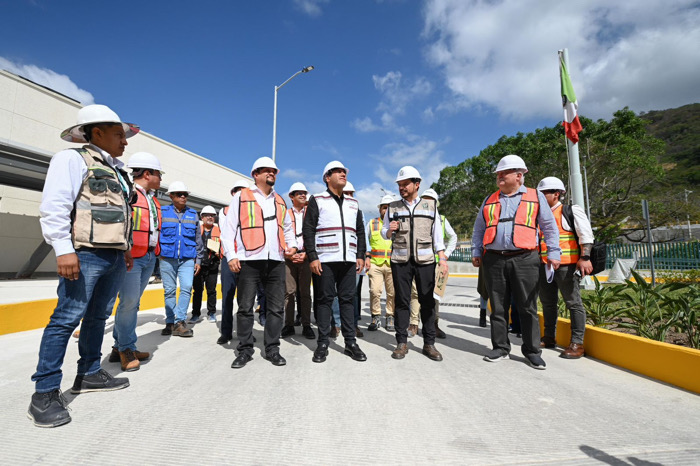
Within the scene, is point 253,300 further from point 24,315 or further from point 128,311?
point 24,315

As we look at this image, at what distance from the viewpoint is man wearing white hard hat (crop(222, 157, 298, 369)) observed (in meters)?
3.51

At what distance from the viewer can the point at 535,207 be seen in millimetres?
3564

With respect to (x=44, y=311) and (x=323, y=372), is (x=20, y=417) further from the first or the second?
(x=44, y=311)

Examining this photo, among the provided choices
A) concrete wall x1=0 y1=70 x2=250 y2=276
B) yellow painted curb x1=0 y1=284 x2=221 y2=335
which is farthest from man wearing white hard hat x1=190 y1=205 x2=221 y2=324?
concrete wall x1=0 y1=70 x2=250 y2=276

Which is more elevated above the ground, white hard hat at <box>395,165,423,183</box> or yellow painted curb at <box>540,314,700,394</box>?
white hard hat at <box>395,165,423,183</box>

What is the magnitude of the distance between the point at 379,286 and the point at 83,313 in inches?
154

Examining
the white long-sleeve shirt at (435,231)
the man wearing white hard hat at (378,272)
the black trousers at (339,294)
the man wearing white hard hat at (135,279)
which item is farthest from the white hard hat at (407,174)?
the man wearing white hard hat at (135,279)

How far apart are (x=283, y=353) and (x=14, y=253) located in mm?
15714

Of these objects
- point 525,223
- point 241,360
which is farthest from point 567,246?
point 241,360

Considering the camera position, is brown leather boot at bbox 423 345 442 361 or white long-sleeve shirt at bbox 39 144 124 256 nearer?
white long-sleeve shirt at bbox 39 144 124 256

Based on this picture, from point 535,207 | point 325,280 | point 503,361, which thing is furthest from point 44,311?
point 535,207

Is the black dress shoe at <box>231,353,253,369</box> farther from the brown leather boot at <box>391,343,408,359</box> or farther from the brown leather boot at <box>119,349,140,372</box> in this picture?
the brown leather boot at <box>391,343,408,359</box>

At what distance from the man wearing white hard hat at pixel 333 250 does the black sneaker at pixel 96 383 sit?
1.78 meters

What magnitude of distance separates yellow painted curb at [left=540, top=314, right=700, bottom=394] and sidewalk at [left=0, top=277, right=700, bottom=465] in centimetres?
17
